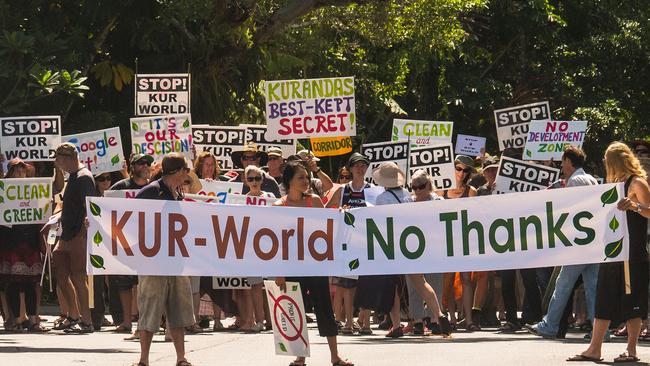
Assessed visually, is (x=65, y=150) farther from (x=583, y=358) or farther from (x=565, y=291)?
(x=583, y=358)

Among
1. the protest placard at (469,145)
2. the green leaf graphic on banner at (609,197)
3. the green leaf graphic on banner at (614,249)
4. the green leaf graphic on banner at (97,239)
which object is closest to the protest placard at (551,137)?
the protest placard at (469,145)

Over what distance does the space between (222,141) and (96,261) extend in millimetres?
8265

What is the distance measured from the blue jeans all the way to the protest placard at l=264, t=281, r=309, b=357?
10.8 ft

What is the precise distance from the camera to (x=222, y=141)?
2003cm

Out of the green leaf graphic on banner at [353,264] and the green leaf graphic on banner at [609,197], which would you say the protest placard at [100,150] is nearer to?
the green leaf graphic on banner at [353,264]

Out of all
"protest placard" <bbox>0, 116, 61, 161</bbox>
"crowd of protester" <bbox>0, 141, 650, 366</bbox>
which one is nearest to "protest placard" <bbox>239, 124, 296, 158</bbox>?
"crowd of protester" <bbox>0, 141, 650, 366</bbox>

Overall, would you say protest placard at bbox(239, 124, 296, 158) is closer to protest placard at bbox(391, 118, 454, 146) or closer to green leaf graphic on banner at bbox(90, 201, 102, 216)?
protest placard at bbox(391, 118, 454, 146)

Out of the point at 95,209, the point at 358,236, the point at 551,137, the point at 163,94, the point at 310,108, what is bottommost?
the point at 358,236

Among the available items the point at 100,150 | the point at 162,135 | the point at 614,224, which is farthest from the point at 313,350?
the point at 162,135

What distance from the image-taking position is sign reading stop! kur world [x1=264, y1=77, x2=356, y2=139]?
1973 cm

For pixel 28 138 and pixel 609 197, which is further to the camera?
pixel 28 138

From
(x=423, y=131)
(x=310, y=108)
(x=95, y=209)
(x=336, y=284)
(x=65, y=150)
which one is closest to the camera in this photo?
(x=95, y=209)

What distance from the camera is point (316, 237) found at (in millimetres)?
11977

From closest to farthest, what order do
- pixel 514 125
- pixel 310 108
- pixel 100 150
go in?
pixel 100 150 < pixel 310 108 < pixel 514 125
